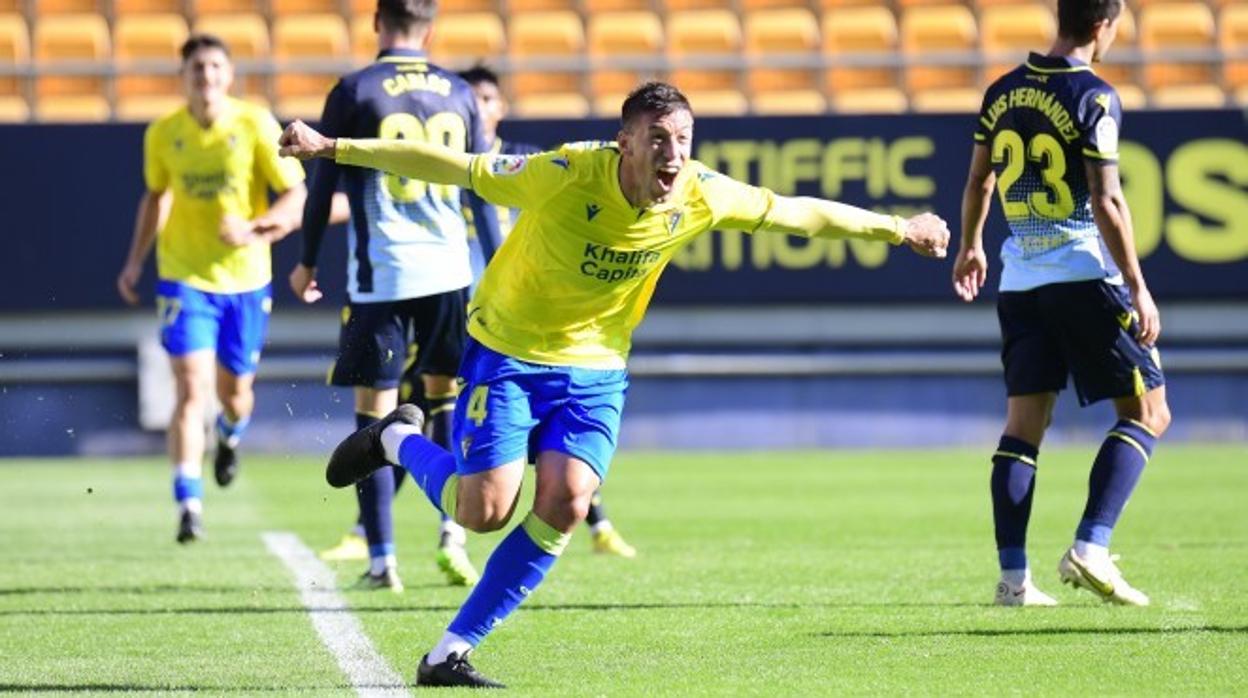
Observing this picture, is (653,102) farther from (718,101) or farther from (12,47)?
(12,47)

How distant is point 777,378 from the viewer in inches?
700

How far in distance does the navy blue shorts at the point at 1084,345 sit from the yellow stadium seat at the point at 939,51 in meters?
11.2

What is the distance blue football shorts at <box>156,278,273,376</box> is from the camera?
36.5 ft

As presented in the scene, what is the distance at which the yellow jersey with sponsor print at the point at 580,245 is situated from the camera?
243 inches

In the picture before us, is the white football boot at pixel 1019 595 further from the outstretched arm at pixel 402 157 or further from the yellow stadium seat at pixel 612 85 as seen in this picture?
the yellow stadium seat at pixel 612 85

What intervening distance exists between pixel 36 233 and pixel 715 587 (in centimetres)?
987

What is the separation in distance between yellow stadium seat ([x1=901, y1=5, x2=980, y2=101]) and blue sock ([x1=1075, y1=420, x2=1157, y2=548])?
1126cm

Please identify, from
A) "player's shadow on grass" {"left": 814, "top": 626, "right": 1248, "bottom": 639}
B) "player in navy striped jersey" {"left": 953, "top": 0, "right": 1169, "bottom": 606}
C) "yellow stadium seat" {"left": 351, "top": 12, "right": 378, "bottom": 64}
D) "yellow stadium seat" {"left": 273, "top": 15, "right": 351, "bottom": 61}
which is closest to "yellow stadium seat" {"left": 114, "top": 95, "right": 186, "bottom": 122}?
"yellow stadium seat" {"left": 273, "top": 15, "right": 351, "bottom": 61}

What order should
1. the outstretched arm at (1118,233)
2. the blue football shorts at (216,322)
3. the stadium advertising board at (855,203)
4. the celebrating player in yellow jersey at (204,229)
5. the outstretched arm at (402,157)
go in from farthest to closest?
1. the stadium advertising board at (855,203)
2. the blue football shorts at (216,322)
3. the celebrating player in yellow jersey at (204,229)
4. the outstretched arm at (1118,233)
5. the outstretched arm at (402,157)

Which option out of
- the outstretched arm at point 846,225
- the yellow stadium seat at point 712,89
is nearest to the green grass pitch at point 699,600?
the outstretched arm at point 846,225

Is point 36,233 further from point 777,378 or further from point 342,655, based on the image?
point 342,655

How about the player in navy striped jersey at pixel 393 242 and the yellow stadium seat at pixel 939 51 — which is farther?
the yellow stadium seat at pixel 939 51

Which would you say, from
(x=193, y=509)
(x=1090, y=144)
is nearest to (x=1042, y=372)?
(x=1090, y=144)

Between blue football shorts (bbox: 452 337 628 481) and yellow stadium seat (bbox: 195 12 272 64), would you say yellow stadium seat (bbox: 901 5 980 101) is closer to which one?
yellow stadium seat (bbox: 195 12 272 64)
